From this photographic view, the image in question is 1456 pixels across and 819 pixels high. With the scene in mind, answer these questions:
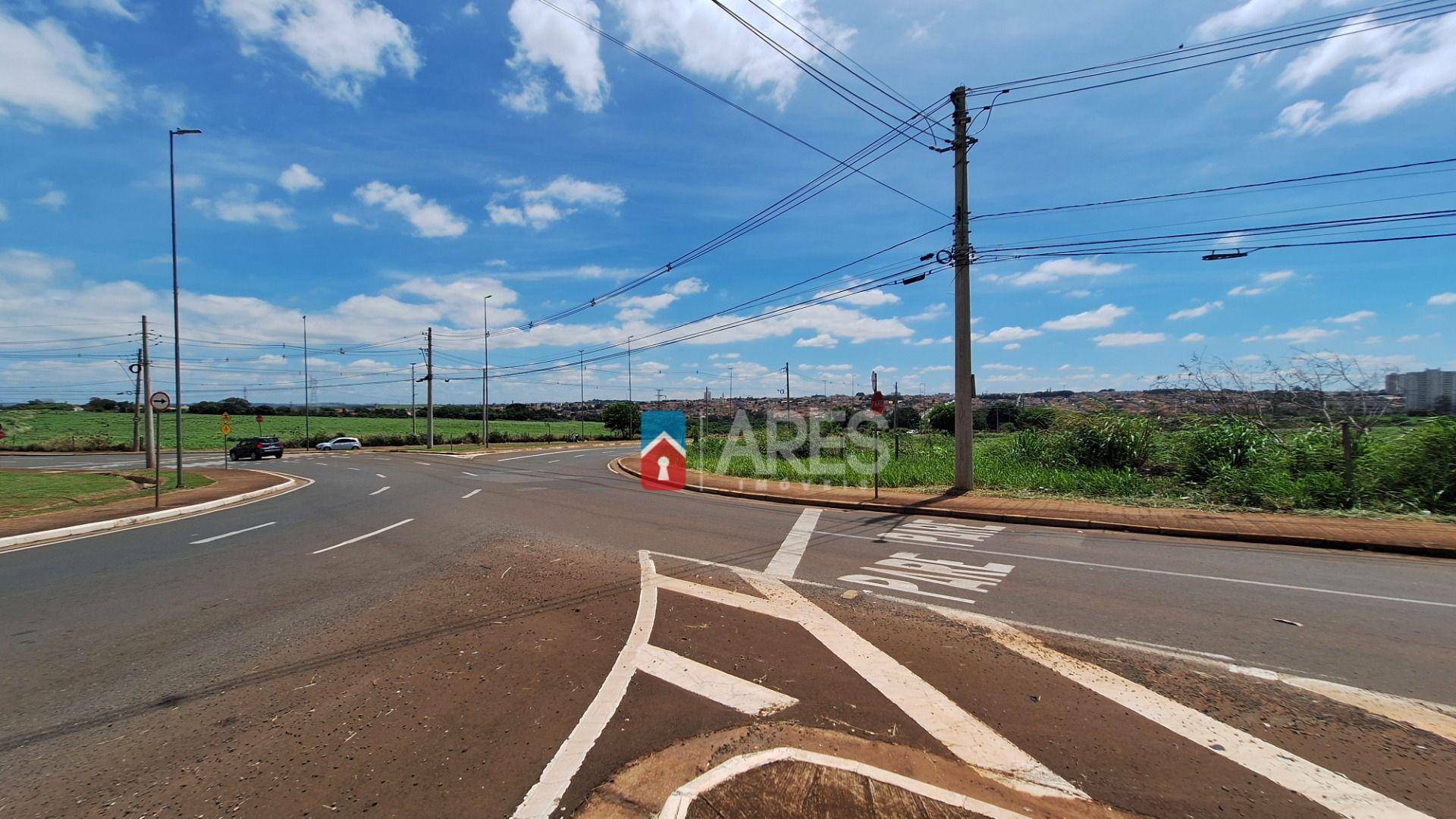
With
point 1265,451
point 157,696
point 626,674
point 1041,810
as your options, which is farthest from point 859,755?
point 1265,451

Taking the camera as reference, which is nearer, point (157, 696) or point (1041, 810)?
point (1041, 810)

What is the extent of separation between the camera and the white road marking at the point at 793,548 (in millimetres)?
7723

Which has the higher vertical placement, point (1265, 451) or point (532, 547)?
point (1265, 451)

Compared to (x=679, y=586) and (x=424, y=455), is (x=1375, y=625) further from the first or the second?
(x=424, y=455)

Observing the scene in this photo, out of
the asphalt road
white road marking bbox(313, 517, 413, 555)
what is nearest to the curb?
the asphalt road

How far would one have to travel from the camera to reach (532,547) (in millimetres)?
9211

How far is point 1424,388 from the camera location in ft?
41.8

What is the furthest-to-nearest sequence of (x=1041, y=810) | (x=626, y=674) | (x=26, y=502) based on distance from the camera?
(x=26, y=502) → (x=626, y=674) → (x=1041, y=810)

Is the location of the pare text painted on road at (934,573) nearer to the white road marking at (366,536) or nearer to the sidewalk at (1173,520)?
the sidewalk at (1173,520)

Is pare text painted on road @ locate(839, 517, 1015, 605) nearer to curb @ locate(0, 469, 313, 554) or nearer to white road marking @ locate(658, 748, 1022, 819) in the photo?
white road marking @ locate(658, 748, 1022, 819)

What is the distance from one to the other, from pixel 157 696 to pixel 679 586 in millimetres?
4395

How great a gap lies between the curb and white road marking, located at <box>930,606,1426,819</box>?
15780 millimetres

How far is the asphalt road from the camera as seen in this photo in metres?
4.67

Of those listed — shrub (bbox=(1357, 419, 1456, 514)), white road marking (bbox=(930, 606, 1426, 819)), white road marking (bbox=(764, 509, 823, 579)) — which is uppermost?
shrub (bbox=(1357, 419, 1456, 514))
